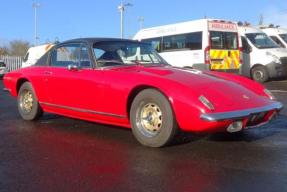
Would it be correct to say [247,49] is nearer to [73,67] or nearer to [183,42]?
[183,42]

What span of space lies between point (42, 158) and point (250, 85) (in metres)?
2.78

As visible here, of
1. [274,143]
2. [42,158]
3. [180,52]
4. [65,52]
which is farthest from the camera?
[180,52]

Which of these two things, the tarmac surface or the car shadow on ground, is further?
the car shadow on ground

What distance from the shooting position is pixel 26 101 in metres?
8.41

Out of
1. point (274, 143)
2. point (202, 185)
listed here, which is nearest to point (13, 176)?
point (202, 185)

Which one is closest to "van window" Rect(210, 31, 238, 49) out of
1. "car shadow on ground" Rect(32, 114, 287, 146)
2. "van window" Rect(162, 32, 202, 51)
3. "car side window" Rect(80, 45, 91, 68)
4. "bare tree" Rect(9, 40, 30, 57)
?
"van window" Rect(162, 32, 202, 51)

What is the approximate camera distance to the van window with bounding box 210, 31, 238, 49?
17719 mm

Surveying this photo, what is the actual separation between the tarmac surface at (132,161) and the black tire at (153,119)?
128 millimetres

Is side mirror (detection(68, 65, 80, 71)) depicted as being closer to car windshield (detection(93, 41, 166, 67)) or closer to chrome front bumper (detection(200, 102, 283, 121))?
car windshield (detection(93, 41, 166, 67))

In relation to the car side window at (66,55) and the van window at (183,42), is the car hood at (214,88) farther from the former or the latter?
the van window at (183,42)

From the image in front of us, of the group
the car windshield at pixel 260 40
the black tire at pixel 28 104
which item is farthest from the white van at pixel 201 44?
the black tire at pixel 28 104

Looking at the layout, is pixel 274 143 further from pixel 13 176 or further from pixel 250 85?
pixel 13 176

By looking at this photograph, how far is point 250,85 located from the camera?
6473 millimetres

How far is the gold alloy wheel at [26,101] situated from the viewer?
8.32 m
